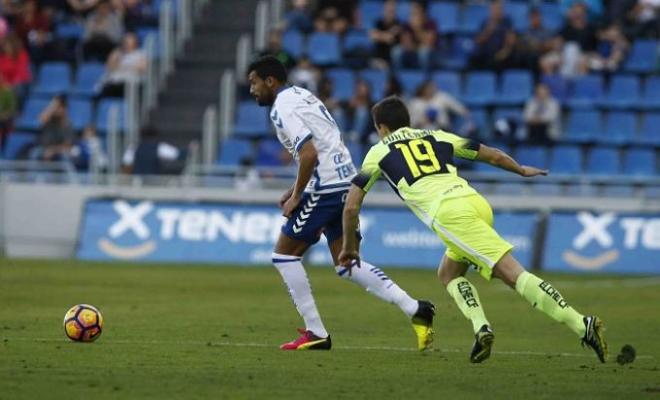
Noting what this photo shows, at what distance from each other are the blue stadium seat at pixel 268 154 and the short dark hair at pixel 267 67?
1533 centimetres

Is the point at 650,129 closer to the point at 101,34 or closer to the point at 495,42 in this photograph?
the point at 495,42

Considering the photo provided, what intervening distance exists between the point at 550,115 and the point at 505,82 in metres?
1.78

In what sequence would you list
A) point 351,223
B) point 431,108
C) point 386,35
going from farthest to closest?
point 386,35
point 431,108
point 351,223

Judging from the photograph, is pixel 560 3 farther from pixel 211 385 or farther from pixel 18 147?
pixel 211 385

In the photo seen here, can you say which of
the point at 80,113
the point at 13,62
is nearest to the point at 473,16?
the point at 80,113

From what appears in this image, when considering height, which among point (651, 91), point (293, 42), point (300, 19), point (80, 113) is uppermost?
point (300, 19)

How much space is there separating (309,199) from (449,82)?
17277mm

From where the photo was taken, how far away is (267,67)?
13.0m

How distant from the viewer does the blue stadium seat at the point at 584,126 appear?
29016 mm

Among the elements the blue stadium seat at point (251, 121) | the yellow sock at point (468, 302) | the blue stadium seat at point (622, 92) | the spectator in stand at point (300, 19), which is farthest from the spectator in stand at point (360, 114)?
the yellow sock at point (468, 302)

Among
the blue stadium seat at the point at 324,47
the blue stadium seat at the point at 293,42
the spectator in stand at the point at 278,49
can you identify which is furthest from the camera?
the blue stadium seat at the point at 293,42

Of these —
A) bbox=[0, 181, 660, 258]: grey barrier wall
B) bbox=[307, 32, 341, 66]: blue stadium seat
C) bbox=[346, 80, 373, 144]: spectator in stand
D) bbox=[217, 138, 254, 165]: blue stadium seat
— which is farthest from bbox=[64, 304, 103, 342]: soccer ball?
bbox=[307, 32, 341, 66]: blue stadium seat

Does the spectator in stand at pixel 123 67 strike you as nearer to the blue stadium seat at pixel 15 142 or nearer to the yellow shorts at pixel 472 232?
the blue stadium seat at pixel 15 142

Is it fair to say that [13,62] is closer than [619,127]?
No
